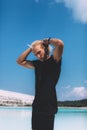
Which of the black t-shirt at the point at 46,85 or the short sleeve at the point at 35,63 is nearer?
the black t-shirt at the point at 46,85

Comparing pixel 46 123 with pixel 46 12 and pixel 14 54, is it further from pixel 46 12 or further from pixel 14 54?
pixel 46 12

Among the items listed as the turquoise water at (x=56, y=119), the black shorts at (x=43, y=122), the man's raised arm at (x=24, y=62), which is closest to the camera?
the black shorts at (x=43, y=122)

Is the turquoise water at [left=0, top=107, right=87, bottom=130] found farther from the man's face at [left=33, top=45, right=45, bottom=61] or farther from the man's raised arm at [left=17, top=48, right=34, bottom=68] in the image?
the man's face at [left=33, top=45, right=45, bottom=61]

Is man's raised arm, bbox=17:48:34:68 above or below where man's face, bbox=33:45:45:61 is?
below

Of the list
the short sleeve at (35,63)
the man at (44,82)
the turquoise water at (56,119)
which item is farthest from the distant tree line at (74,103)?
the short sleeve at (35,63)

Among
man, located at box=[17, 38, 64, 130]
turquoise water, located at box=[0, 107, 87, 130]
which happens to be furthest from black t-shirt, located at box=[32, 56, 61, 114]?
turquoise water, located at box=[0, 107, 87, 130]

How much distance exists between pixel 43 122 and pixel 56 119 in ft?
0.93

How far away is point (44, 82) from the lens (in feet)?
8.27

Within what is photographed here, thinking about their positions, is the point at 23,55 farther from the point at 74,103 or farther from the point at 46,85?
the point at 74,103

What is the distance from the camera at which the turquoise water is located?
2.71m

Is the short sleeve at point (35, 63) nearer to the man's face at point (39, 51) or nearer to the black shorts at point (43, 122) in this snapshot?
the man's face at point (39, 51)

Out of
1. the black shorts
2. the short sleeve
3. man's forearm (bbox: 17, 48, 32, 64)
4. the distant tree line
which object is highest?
man's forearm (bbox: 17, 48, 32, 64)

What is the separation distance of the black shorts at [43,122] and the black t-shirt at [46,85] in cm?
4

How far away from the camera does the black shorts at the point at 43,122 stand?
2.41 m
